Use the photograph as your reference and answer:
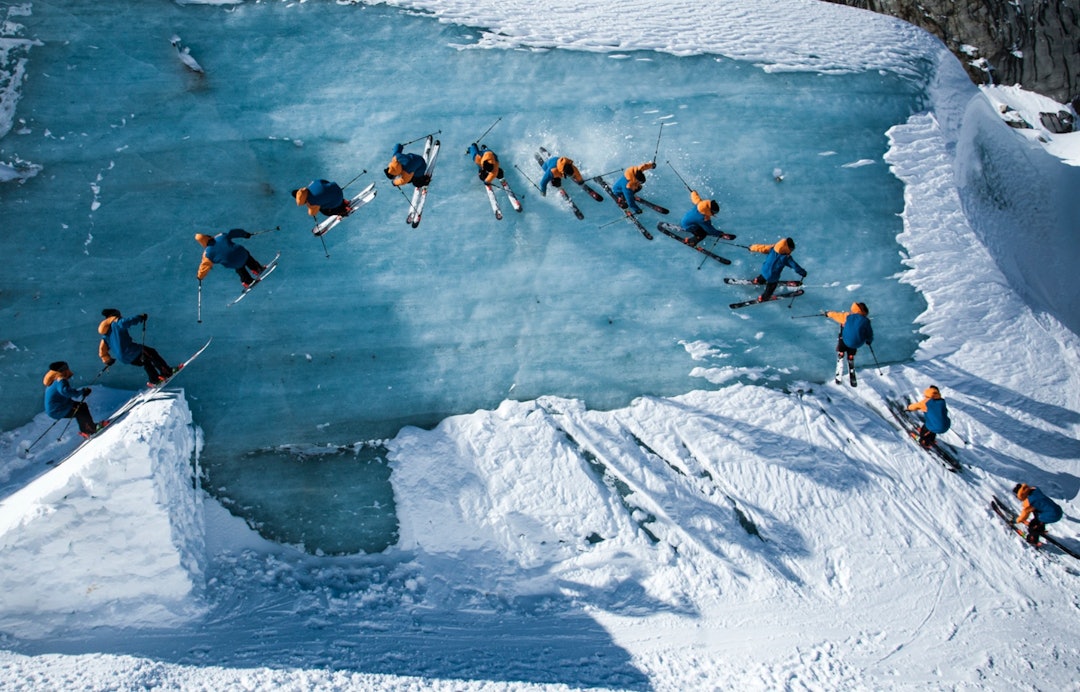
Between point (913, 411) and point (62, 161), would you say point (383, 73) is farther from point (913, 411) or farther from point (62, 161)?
point (913, 411)

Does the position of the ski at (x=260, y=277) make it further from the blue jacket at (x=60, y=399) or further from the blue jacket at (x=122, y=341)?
the blue jacket at (x=60, y=399)

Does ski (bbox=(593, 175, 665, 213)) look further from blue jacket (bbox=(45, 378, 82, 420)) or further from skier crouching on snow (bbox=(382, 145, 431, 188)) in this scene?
blue jacket (bbox=(45, 378, 82, 420))

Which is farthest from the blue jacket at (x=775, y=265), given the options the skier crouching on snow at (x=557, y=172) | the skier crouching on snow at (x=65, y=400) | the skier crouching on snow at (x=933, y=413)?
the skier crouching on snow at (x=65, y=400)

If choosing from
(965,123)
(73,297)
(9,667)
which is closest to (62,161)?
(73,297)

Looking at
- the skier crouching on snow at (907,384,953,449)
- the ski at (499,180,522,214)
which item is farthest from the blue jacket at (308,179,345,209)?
the skier crouching on snow at (907,384,953,449)

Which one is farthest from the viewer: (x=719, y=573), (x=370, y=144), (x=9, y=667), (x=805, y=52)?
(x=805, y=52)
